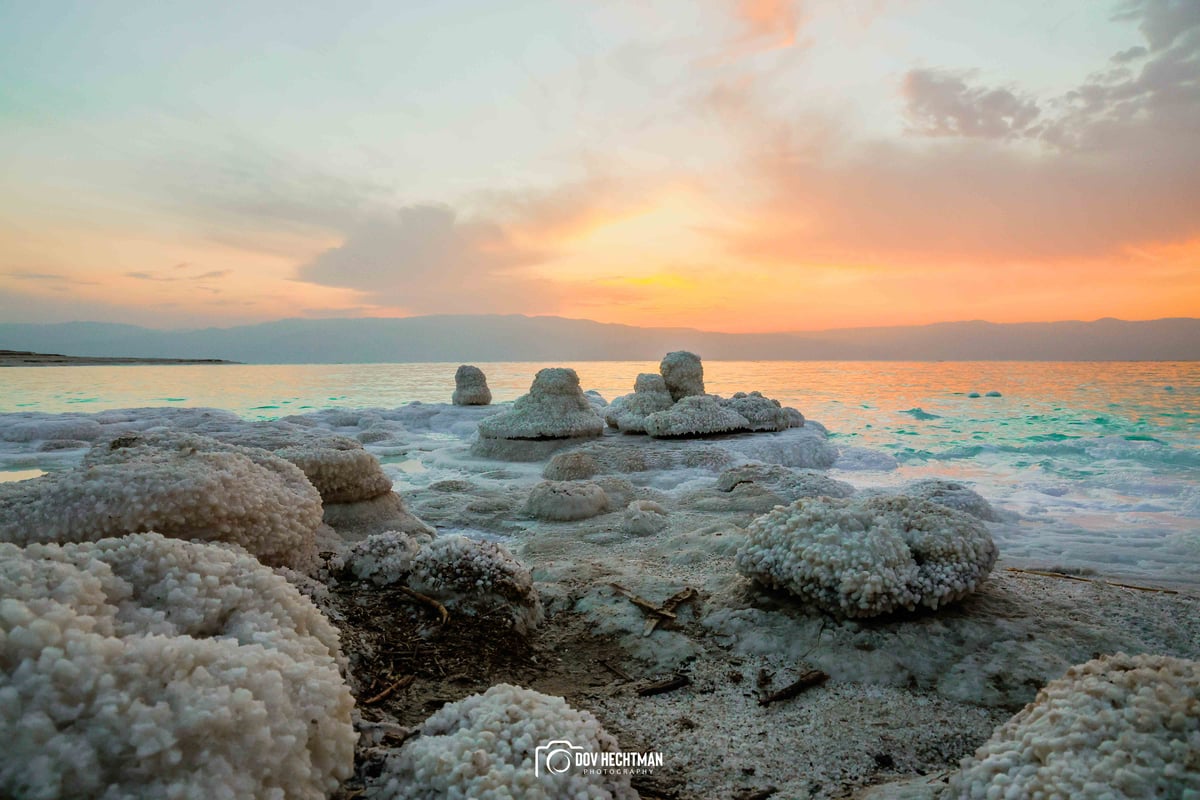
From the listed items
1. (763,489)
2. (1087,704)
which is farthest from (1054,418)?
(1087,704)

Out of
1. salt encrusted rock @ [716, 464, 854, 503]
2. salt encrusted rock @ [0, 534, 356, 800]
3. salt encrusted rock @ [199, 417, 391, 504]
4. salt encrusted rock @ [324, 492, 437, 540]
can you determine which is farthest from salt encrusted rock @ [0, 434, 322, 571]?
salt encrusted rock @ [716, 464, 854, 503]

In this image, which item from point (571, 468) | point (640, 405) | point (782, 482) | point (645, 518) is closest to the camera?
point (645, 518)

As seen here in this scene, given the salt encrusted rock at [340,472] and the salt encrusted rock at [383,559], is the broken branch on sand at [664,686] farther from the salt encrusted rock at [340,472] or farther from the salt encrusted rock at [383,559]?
the salt encrusted rock at [340,472]

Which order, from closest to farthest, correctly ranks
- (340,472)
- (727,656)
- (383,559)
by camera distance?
(727,656) < (383,559) < (340,472)

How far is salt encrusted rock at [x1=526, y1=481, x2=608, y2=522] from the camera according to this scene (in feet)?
19.9

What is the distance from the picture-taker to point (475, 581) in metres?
3.17

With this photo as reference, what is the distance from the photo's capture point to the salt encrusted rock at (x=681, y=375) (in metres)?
12.5

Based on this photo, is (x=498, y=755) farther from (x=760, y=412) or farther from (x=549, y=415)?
(x=760, y=412)

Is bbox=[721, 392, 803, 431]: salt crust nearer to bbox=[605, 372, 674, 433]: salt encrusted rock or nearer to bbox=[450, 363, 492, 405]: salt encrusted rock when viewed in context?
bbox=[605, 372, 674, 433]: salt encrusted rock

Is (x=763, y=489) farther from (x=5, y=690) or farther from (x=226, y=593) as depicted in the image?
(x=5, y=690)

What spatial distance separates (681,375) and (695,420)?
195cm

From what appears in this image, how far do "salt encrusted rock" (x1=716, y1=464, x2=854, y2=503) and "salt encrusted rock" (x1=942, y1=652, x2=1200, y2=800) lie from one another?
490 centimetres

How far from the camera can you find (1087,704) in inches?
65.0

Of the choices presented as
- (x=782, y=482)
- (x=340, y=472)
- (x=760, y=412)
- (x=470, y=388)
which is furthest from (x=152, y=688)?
(x=470, y=388)
